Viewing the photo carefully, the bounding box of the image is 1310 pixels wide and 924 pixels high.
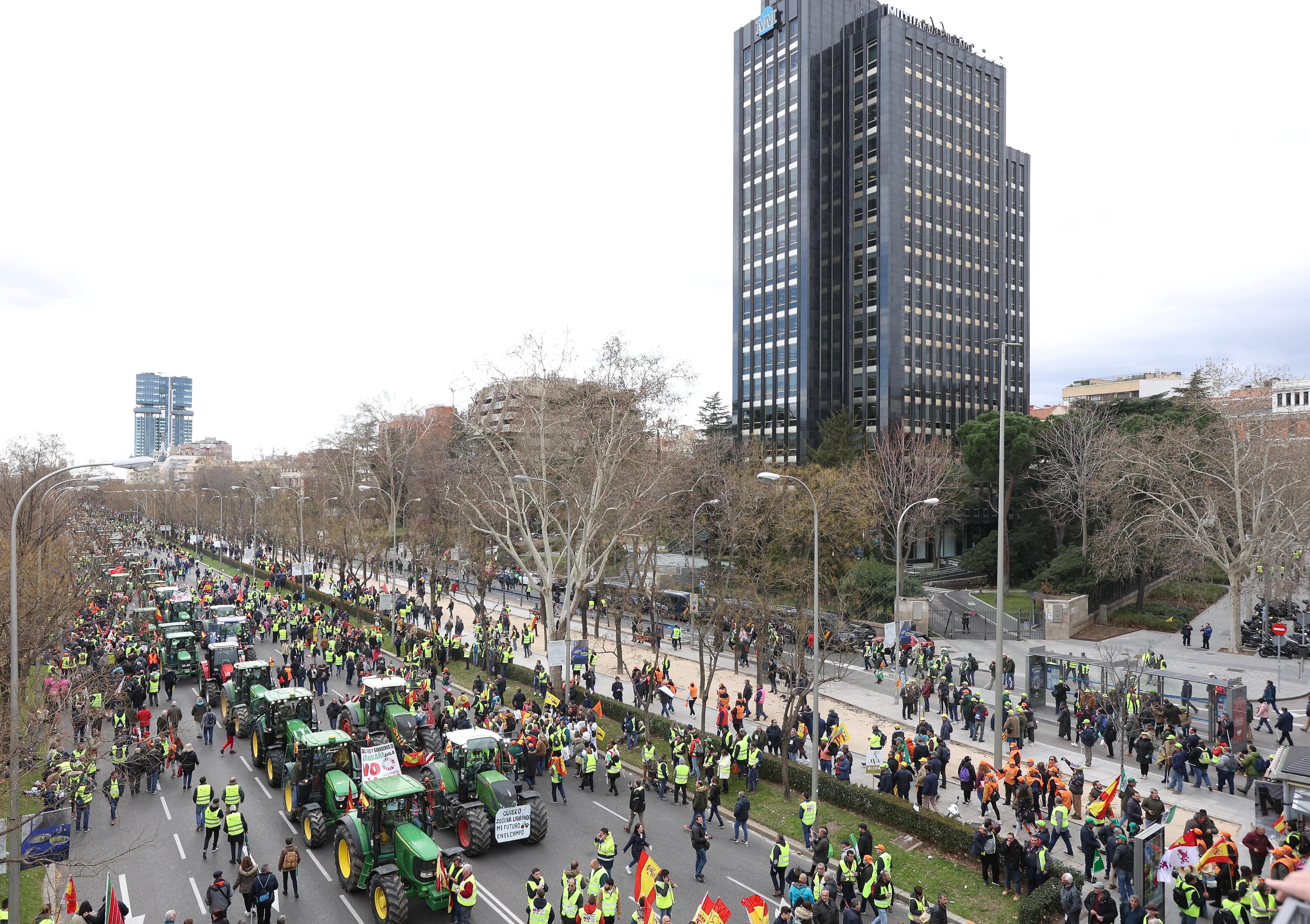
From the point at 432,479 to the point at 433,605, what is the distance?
123 ft

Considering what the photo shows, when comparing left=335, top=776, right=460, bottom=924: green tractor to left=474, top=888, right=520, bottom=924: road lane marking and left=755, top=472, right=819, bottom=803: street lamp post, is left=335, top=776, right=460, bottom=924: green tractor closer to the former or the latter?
left=474, top=888, right=520, bottom=924: road lane marking

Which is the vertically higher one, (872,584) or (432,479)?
(432,479)

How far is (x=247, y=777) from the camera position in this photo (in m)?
21.2

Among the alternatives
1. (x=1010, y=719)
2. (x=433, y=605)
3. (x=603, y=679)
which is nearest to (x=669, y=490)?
(x=603, y=679)

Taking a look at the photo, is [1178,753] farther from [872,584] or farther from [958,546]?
[958,546]

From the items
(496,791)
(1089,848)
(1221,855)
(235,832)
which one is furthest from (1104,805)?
(235,832)

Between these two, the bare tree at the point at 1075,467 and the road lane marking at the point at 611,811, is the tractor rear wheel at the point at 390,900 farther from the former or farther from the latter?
the bare tree at the point at 1075,467

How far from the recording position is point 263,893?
13.0 meters

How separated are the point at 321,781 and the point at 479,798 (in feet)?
12.0

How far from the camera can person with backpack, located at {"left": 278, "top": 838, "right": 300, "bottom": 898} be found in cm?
1423

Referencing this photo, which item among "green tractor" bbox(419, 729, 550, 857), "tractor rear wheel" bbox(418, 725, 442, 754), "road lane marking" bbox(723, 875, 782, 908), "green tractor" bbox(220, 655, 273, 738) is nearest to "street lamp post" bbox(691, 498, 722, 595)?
"tractor rear wheel" bbox(418, 725, 442, 754)

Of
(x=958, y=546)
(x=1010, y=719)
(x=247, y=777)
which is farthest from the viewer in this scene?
(x=958, y=546)

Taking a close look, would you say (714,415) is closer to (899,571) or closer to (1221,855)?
(899,571)

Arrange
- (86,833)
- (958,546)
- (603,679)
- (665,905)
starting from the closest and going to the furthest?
(665,905)
(86,833)
(603,679)
(958,546)
